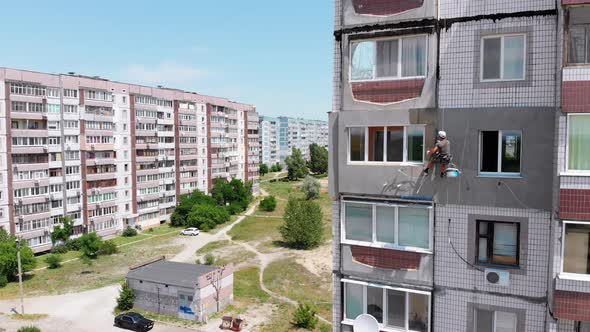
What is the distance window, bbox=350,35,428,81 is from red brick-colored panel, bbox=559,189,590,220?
3630 millimetres

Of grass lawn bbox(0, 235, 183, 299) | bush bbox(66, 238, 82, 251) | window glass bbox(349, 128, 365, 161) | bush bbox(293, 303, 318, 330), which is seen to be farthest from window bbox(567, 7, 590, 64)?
bush bbox(66, 238, 82, 251)

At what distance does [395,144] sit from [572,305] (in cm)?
453

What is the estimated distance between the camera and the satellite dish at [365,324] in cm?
1005

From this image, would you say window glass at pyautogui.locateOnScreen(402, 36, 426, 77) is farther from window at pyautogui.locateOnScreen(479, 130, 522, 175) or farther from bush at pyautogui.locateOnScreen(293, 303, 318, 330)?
bush at pyautogui.locateOnScreen(293, 303, 318, 330)

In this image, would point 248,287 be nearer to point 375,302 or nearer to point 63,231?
point 63,231

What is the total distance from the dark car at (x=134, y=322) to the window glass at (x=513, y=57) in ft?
104

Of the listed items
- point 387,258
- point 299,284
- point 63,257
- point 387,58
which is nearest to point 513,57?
point 387,58

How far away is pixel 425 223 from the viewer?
9906 millimetres

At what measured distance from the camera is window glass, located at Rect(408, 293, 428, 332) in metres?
10.0

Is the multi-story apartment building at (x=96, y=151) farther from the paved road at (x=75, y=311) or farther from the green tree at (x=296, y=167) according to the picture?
the green tree at (x=296, y=167)

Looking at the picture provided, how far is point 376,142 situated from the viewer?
1019 cm

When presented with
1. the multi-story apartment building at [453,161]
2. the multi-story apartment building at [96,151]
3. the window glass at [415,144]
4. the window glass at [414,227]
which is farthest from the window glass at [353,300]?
the multi-story apartment building at [96,151]

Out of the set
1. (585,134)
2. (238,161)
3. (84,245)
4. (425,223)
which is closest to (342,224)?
(425,223)

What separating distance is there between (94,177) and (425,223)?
2437 inches
